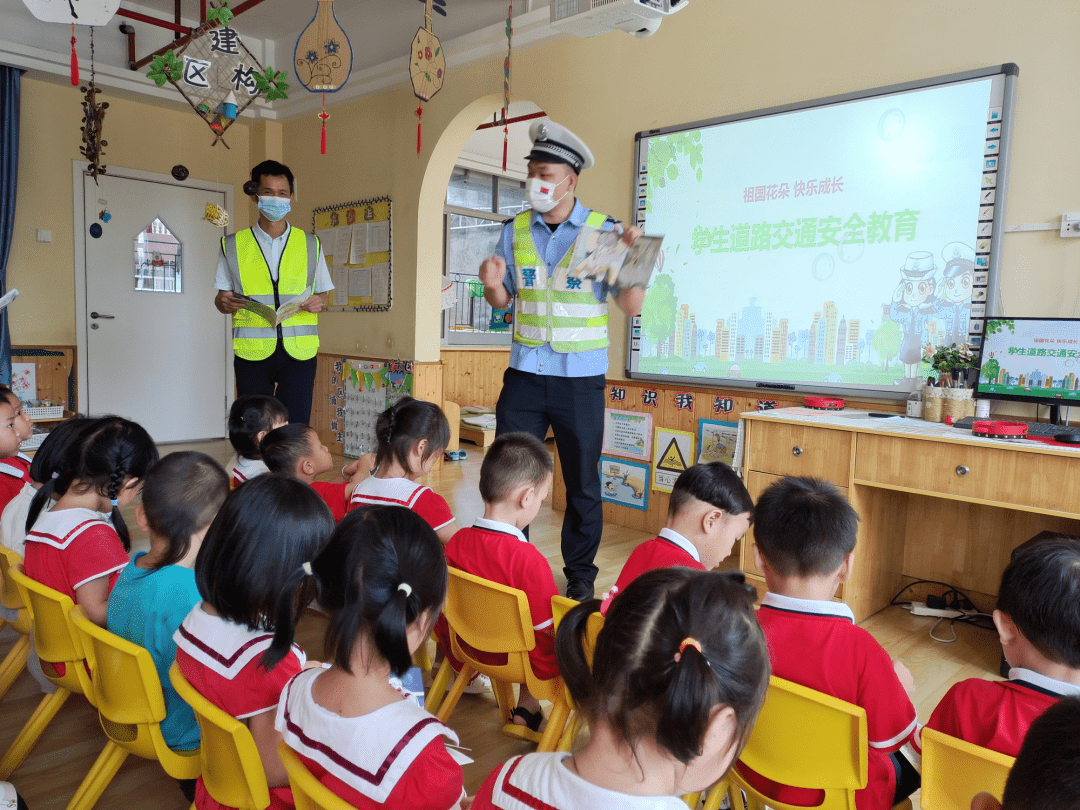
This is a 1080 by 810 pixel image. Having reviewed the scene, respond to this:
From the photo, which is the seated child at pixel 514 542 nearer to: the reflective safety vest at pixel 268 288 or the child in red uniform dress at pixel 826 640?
the child in red uniform dress at pixel 826 640

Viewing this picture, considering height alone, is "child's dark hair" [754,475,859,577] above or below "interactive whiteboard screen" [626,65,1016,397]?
below

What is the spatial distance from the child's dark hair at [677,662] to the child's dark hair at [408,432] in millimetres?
1342

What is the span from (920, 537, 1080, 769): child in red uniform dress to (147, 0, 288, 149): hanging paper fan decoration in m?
4.06

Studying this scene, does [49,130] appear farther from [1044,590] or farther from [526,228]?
[1044,590]

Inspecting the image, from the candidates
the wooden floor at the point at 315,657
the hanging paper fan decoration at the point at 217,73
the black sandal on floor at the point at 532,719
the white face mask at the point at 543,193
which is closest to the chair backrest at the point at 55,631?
the wooden floor at the point at 315,657

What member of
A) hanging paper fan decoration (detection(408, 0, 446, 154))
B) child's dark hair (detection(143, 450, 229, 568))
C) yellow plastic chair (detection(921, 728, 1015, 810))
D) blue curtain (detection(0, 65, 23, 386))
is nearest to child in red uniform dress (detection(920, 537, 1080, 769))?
yellow plastic chair (detection(921, 728, 1015, 810))

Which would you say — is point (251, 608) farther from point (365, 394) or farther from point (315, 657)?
point (365, 394)

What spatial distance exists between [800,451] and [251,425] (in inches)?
77.7

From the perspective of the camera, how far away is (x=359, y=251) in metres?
5.74

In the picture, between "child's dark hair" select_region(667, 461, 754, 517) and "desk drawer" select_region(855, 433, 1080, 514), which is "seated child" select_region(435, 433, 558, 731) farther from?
"desk drawer" select_region(855, 433, 1080, 514)

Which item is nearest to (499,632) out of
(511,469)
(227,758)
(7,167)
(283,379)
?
(511,469)

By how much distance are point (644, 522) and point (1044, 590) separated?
2918mm

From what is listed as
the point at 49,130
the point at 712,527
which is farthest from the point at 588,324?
the point at 49,130

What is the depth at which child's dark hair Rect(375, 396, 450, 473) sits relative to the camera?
2.06 metres
